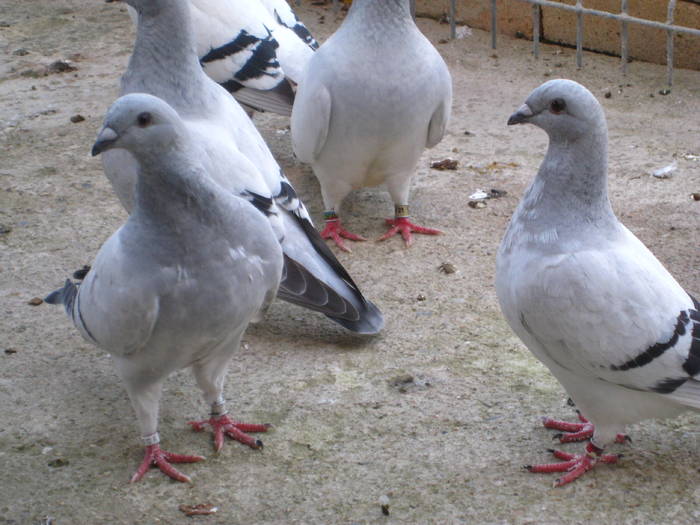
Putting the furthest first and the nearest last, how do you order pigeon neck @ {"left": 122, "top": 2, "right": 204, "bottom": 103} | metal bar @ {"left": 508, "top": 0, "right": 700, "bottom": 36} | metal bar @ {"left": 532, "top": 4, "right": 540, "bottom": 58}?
metal bar @ {"left": 532, "top": 4, "right": 540, "bottom": 58} < metal bar @ {"left": 508, "top": 0, "right": 700, "bottom": 36} < pigeon neck @ {"left": 122, "top": 2, "right": 204, "bottom": 103}

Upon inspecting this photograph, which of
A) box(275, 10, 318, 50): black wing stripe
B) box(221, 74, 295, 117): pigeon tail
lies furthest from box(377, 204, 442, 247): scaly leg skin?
box(275, 10, 318, 50): black wing stripe

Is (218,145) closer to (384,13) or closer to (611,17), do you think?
(384,13)

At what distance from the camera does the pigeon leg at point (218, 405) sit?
3301mm

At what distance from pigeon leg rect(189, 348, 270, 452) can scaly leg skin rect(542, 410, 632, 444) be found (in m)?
1.08

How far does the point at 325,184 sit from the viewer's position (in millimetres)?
5000

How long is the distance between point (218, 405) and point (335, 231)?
1.78 metres

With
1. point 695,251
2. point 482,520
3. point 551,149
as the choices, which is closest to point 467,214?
point 695,251

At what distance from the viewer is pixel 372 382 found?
3.84 m

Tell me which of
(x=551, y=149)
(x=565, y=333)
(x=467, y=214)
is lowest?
(x=467, y=214)

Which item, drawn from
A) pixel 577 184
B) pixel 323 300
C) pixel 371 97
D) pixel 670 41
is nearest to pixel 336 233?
pixel 371 97

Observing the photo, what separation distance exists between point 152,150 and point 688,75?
16.2 ft

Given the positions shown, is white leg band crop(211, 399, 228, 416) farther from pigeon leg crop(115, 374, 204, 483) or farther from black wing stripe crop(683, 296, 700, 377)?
black wing stripe crop(683, 296, 700, 377)

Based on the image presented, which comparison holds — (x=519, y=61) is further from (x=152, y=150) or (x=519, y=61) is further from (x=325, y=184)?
(x=152, y=150)

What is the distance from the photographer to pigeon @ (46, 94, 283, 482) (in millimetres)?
2867
